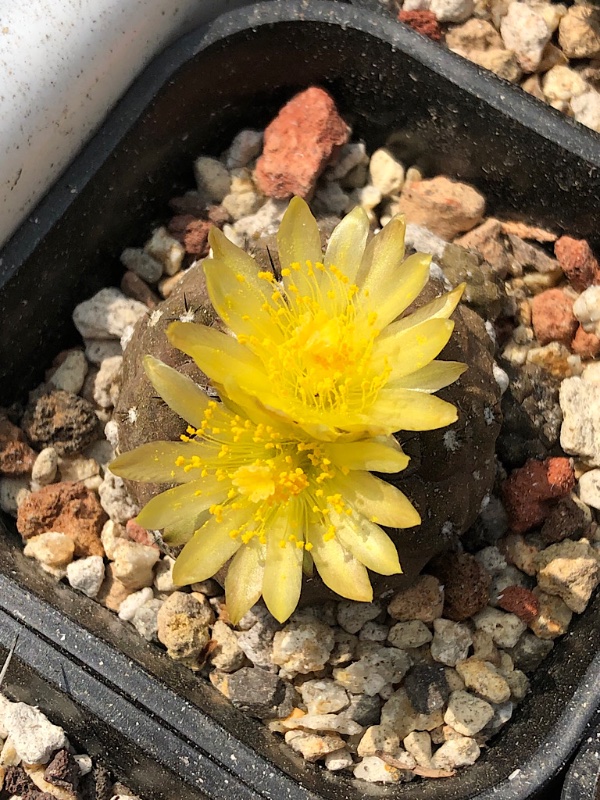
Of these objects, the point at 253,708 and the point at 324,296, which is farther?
the point at 253,708

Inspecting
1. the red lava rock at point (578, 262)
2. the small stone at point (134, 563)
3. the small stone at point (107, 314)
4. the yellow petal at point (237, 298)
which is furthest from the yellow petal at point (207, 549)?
the red lava rock at point (578, 262)

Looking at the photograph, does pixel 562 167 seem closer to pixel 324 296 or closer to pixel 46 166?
pixel 324 296

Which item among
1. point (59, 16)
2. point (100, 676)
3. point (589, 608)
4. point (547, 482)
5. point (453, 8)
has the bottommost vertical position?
point (589, 608)

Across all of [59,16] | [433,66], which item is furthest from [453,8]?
[59,16]

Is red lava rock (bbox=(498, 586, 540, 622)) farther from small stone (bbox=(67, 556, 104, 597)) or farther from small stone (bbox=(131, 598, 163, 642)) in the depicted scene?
small stone (bbox=(67, 556, 104, 597))

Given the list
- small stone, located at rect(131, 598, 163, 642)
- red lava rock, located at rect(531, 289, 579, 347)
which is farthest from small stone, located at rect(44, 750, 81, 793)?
red lava rock, located at rect(531, 289, 579, 347)

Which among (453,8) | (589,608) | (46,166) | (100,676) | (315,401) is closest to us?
(315,401)

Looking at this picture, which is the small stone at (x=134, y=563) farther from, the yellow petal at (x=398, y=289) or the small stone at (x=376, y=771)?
the yellow petal at (x=398, y=289)
